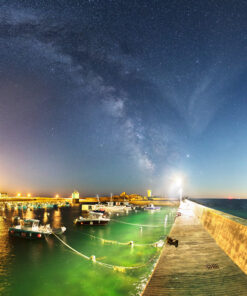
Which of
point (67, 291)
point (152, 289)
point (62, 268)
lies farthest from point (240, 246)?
point (62, 268)

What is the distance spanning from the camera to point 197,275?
32.4 ft

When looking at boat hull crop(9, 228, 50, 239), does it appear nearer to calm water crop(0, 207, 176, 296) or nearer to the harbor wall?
calm water crop(0, 207, 176, 296)

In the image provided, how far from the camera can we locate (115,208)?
10962cm

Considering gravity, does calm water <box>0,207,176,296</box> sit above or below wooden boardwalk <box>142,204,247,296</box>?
below

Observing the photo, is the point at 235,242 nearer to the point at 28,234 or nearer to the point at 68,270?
the point at 68,270

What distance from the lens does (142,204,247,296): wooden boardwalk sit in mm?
8195

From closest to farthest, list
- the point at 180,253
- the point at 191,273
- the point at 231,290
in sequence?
the point at 231,290 → the point at 191,273 → the point at 180,253

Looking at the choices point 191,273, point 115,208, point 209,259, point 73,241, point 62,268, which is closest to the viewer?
point 191,273

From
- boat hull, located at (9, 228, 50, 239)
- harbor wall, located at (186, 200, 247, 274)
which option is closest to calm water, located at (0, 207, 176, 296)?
boat hull, located at (9, 228, 50, 239)

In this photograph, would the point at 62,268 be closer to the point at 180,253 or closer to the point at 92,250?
the point at 92,250

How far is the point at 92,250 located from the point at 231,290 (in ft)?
84.7

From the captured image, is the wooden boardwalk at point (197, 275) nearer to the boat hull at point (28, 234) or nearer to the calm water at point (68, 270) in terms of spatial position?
the calm water at point (68, 270)

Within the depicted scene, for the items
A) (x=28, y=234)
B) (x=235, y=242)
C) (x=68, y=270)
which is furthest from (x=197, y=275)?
(x=28, y=234)

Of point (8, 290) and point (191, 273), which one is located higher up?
point (191, 273)
